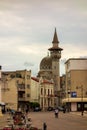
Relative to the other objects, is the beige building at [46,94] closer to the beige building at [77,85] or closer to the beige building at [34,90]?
the beige building at [34,90]

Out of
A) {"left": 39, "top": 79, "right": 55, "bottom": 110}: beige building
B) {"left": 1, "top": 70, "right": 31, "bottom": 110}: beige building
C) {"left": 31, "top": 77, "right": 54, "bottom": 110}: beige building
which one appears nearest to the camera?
{"left": 1, "top": 70, "right": 31, "bottom": 110}: beige building

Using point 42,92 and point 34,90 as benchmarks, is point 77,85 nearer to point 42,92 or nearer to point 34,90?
point 34,90

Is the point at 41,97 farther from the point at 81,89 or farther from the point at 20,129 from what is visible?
the point at 20,129

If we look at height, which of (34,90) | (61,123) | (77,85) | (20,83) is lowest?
(61,123)

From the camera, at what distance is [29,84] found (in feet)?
524

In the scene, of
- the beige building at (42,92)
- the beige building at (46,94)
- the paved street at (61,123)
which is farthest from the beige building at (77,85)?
the paved street at (61,123)

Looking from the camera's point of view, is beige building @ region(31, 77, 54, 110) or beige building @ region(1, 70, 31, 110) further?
beige building @ region(31, 77, 54, 110)

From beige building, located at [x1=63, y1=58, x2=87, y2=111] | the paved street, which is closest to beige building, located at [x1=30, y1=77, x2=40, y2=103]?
beige building, located at [x1=63, y1=58, x2=87, y2=111]

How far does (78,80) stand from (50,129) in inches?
3556

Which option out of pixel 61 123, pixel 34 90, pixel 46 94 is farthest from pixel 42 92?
pixel 61 123

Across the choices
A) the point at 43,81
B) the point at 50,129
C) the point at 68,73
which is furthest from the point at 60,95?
the point at 50,129

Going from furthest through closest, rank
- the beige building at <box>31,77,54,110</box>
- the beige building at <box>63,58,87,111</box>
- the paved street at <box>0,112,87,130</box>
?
the beige building at <box>31,77,54,110</box> → the beige building at <box>63,58,87,111</box> → the paved street at <box>0,112,87,130</box>

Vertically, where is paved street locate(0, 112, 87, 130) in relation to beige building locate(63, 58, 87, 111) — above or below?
below

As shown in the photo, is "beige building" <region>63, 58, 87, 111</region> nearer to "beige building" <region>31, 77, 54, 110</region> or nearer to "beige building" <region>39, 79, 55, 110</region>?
"beige building" <region>31, 77, 54, 110</region>
